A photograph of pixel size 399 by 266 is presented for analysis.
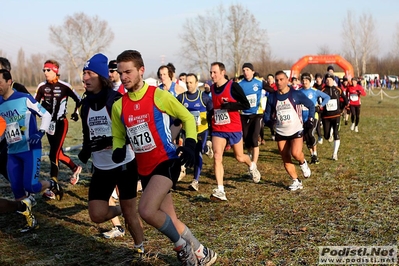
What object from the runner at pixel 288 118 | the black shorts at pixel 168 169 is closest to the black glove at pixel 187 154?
the black shorts at pixel 168 169

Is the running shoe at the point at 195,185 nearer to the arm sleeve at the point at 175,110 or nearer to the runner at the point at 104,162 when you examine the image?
the runner at the point at 104,162

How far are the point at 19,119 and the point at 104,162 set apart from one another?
6.59 feet

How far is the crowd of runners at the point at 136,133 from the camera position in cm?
448

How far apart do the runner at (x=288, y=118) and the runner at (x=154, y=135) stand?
3938 millimetres

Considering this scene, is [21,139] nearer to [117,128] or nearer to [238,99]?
[117,128]

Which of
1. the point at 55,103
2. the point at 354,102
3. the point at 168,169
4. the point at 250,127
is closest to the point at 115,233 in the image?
the point at 168,169

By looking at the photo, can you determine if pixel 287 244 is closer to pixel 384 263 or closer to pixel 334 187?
pixel 384 263

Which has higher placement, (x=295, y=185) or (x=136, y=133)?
(x=136, y=133)

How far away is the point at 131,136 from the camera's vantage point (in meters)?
4.57

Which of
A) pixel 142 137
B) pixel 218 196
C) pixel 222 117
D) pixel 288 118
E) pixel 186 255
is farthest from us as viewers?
pixel 288 118

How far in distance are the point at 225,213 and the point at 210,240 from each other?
130 centimetres

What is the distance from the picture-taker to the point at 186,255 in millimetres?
4402

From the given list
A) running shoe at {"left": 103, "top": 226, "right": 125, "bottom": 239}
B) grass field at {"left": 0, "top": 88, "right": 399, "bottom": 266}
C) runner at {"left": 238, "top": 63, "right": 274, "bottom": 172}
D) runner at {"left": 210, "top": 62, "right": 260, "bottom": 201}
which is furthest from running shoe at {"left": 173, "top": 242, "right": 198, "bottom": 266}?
runner at {"left": 238, "top": 63, "right": 274, "bottom": 172}

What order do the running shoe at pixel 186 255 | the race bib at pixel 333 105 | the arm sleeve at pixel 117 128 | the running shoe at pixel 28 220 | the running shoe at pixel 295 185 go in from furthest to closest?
the race bib at pixel 333 105 → the running shoe at pixel 295 185 → the running shoe at pixel 28 220 → the arm sleeve at pixel 117 128 → the running shoe at pixel 186 255
